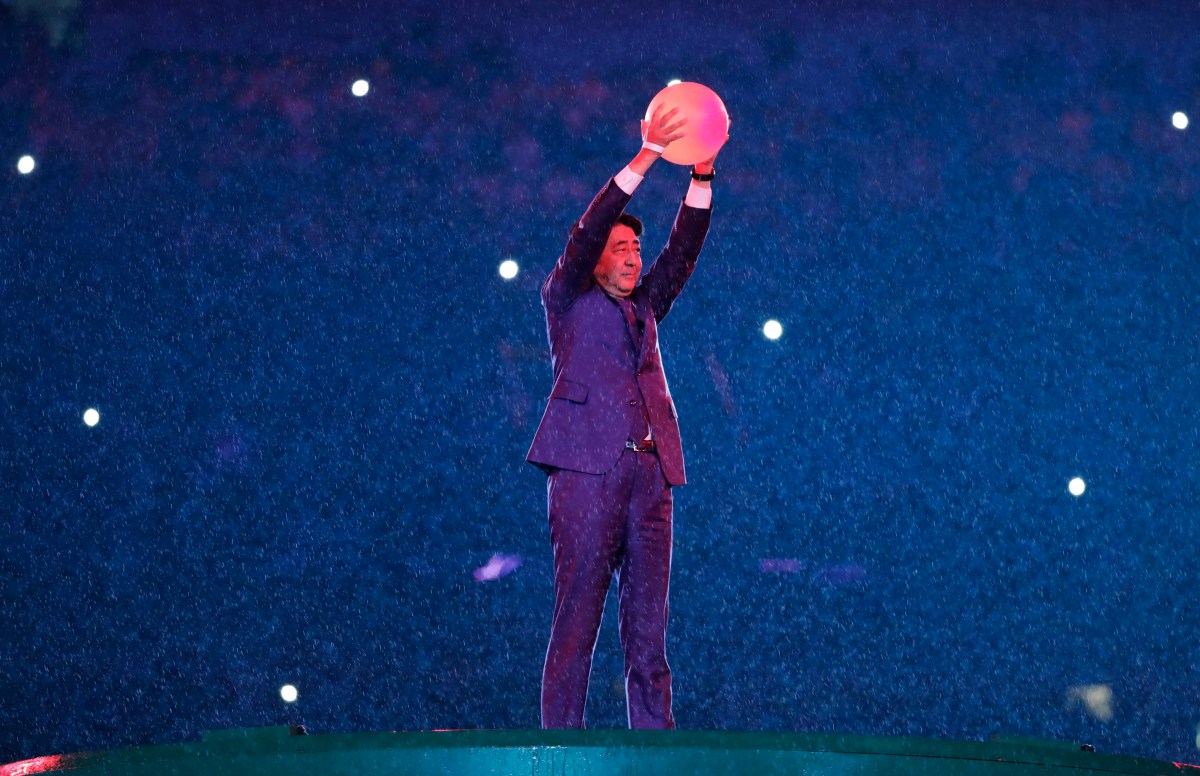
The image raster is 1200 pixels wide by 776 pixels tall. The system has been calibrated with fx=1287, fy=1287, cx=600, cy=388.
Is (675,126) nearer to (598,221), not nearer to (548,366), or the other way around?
(598,221)

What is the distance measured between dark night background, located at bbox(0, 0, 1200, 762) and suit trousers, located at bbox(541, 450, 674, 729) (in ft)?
3.83

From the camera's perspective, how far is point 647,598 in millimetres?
2064

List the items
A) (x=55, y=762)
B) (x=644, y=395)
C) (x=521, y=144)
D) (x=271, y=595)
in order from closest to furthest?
1. (x=55, y=762)
2. (x=644, y=395)
3. (x=271, y=595)
4. (x=521, y=144)

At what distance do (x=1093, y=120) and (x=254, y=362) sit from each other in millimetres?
2333

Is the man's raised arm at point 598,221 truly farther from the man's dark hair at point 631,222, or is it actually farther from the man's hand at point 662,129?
the man's dark hair at point 631,222

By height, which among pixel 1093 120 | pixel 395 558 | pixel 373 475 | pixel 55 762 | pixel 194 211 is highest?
pixel 1093 120

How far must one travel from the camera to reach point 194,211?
11.2ft

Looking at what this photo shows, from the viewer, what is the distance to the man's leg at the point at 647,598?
2.02 metres

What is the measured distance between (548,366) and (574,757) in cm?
189

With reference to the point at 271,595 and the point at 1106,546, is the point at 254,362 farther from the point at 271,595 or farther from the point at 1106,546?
the point at 1106,546

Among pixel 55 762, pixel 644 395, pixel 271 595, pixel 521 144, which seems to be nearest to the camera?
pixel 55 762

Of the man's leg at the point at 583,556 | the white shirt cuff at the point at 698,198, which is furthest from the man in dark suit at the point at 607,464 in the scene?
the white shirt cuff at the point at 698,198

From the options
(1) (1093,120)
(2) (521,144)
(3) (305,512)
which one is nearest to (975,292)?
(1) (1093,120)

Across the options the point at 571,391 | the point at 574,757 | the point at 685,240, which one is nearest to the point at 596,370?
the point at 571,391
